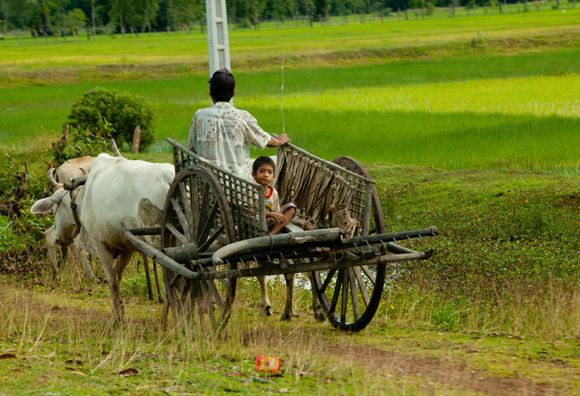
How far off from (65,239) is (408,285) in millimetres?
3079

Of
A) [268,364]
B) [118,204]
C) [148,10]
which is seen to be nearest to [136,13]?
[148,10]

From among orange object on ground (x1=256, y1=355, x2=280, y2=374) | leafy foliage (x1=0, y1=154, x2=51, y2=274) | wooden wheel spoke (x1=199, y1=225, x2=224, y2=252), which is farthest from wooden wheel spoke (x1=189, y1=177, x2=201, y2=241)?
leafy foliage (x1=0, y1=154, x2=51, y2=274)

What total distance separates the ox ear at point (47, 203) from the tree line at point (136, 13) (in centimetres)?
7793

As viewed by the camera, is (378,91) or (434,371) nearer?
(434,371)

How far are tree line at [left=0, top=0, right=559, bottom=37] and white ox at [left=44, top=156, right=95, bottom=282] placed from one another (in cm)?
7698

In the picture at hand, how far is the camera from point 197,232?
731 cm

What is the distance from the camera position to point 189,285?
748cm

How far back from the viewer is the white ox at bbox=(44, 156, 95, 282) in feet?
34.3

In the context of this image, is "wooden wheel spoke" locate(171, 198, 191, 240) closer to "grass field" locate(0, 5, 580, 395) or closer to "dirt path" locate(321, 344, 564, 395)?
"grass field" locate(0, 5, 580, 395)

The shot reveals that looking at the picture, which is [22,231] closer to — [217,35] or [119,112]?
[217,35]

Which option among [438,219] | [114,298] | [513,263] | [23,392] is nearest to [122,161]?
[114,298]

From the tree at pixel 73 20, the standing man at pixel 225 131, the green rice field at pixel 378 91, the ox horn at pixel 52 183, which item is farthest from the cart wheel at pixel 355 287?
the tree at pixel 73 20

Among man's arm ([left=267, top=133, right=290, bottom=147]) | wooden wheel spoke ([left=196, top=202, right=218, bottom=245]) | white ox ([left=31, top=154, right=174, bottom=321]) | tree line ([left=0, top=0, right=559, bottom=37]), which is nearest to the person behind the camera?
wooden wheel spoke ([left=196, top=202, right=218, bottom=245])

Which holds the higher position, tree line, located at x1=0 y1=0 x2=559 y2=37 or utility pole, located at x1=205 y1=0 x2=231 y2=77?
utility pole, located at x1=205 y1=0 x2=231 y2=77
